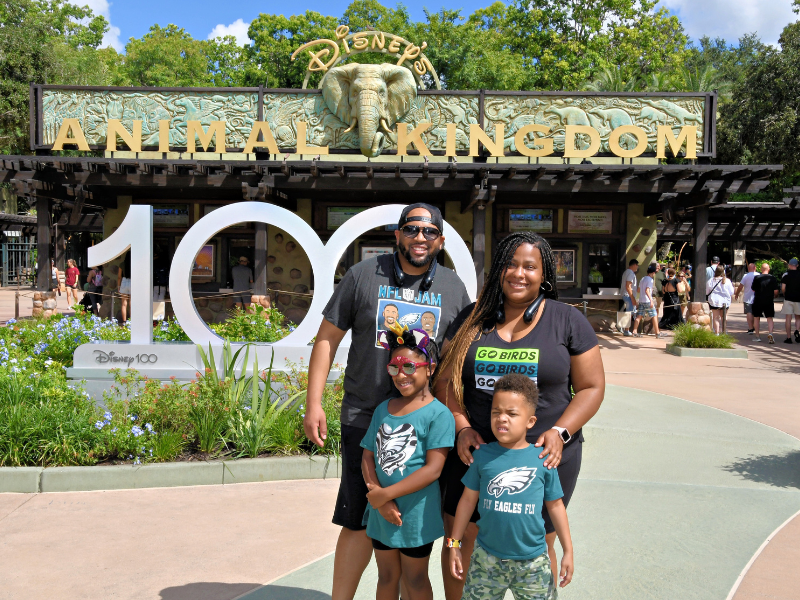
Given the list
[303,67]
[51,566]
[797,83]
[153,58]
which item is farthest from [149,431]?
[153,58]

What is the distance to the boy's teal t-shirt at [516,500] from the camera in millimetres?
2494

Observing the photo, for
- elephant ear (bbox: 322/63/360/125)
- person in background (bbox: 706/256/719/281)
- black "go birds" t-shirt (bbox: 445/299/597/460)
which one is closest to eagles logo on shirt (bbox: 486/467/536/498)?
black "go birds" t-shirt (bbox: 445/299/597/460)

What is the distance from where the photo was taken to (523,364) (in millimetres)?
2631

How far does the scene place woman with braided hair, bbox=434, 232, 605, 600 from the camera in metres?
2.64

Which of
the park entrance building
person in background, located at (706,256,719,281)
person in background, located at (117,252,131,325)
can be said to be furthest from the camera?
person in background, located at (706,256,719,281)

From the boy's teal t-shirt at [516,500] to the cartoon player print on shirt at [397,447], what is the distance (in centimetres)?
31

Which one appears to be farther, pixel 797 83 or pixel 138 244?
pixel 797 83

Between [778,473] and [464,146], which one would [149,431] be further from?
[464,146]

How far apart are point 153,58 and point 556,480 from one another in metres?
49.5

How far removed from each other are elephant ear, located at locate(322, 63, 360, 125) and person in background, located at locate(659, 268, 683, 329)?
30.3ft

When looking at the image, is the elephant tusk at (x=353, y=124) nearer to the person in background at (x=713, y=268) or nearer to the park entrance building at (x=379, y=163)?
the park entrance building at (x=379, y=163)

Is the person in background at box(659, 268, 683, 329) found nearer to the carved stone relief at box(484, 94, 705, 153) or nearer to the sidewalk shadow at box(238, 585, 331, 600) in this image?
the carved stone relief at box(484, 94, 705, 153)

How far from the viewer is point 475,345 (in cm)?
273

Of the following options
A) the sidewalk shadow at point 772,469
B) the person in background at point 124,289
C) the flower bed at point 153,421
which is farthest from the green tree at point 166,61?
the sidewalk shadow at point 772,469
